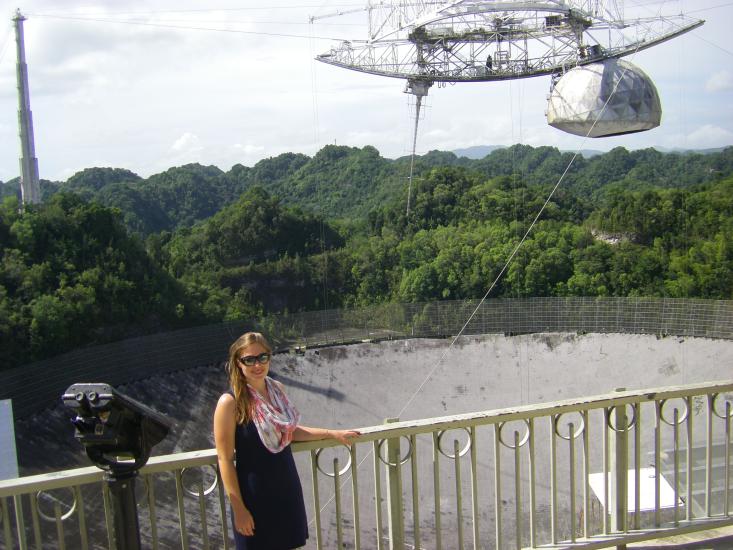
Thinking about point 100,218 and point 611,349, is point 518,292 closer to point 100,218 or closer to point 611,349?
point 611,349

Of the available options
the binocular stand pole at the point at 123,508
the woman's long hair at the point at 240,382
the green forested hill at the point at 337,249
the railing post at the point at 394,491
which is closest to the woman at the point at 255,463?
the woman's long hair at the point at 240,382

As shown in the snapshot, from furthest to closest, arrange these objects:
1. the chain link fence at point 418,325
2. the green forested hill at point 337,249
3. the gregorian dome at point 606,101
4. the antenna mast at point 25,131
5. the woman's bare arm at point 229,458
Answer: the antenna mast at point 25,131
the green forested hill at point 337,249
the chain link fence at point 418,325
the gregorian dome at point 606,101
the woman's bare arm at point 229,458

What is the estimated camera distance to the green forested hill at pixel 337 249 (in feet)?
39.8

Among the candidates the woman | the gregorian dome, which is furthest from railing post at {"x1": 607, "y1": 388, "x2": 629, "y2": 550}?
the gregorian dome

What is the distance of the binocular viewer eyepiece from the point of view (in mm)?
1809

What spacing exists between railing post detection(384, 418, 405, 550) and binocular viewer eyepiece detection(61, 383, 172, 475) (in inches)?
29.0

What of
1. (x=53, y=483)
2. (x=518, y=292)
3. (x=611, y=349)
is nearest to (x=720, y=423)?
(x=611, y=349)

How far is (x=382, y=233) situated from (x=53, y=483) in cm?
1751

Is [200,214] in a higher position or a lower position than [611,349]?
higher

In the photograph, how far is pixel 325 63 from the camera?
13539 millimetres

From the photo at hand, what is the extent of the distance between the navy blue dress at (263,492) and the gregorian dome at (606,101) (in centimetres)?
706

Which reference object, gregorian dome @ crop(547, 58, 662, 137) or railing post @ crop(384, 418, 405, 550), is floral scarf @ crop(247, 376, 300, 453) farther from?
gregorian dome @ crop(547, 58, 662, 137)

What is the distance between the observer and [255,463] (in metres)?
2.00

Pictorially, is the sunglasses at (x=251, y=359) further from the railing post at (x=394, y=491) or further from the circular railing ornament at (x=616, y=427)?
the circular railing ornament at (x=616, y=427)
